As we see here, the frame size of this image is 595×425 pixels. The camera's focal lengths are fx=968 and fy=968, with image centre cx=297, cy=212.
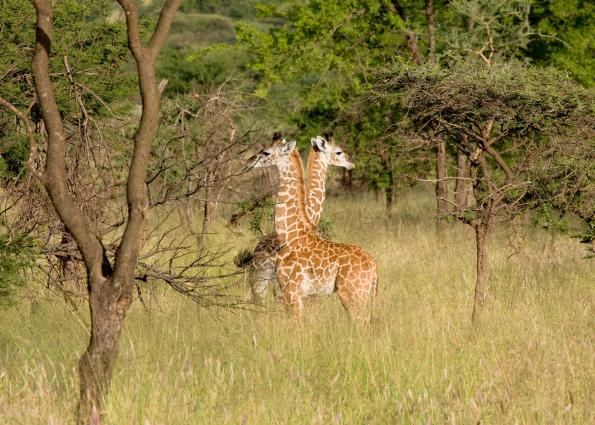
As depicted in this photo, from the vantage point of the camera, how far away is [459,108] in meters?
8.41

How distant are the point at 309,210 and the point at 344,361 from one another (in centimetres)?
326

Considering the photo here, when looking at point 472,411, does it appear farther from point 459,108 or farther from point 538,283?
point 538,283

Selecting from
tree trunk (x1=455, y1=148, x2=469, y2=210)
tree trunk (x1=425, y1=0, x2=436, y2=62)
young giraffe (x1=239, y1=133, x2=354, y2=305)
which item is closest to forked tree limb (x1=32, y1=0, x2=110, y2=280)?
young giraffe (x1=239, y1=133, x2=354, y2=305)

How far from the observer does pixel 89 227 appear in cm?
541

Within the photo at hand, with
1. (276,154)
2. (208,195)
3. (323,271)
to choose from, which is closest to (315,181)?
(276,154)

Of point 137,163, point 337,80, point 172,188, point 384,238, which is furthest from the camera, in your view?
point 337,80

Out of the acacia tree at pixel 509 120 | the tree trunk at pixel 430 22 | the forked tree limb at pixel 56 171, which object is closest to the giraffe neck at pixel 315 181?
the acacia tree at pixel 509 120

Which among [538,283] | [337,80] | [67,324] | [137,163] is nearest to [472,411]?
[137,163]

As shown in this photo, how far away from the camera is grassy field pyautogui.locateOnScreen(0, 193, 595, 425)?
5414 millimetres

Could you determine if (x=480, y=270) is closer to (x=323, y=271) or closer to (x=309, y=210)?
(x=323, y=271)

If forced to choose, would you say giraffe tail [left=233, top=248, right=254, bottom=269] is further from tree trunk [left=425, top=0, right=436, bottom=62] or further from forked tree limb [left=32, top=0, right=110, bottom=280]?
tree trunk [left=425, top=0, right=436, bottom=62]

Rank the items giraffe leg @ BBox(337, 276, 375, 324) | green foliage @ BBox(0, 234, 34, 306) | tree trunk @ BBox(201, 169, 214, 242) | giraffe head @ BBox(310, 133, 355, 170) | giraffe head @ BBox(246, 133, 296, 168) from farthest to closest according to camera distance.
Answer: giraffe head @ BBox(310, 133, 355, 170) < giraffe head @ BBox(246, 133, 296, 168) < giraffe leg @ BBox(337, 276, 375, 324) < green foliage @ BBox(0, 234, 34, 306) < tree trunk @ BBox(201, 169, 214, 242)

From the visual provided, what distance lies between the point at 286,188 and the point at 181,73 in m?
19.6

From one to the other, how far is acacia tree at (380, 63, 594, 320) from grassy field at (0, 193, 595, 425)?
1.00 metres
